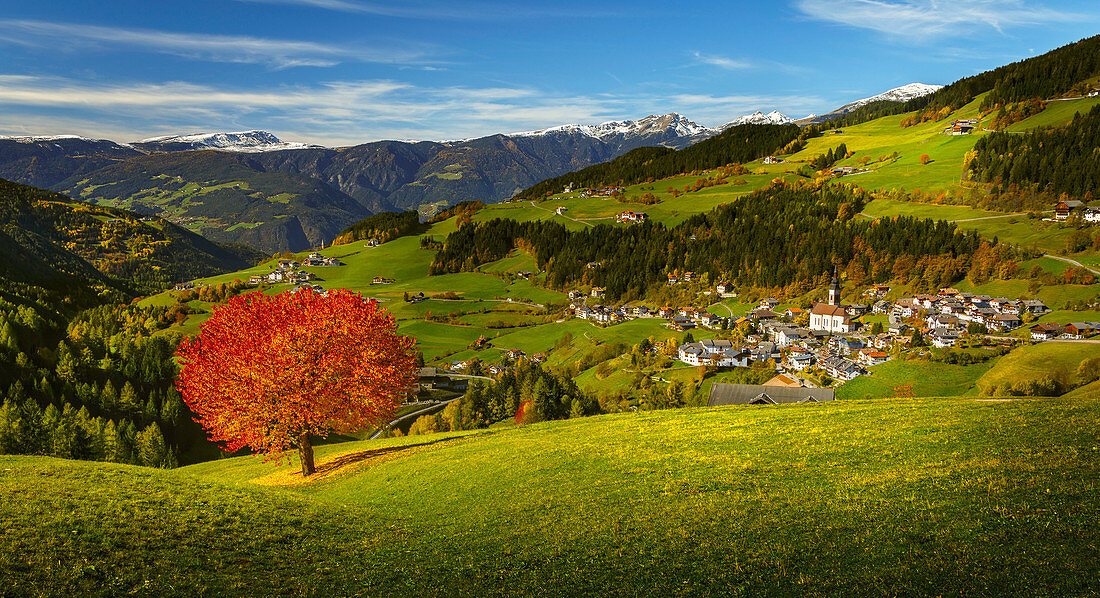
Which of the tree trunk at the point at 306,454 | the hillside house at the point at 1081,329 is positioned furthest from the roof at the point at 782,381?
the tree trunk at the point at 306,454

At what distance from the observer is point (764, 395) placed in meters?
84.6

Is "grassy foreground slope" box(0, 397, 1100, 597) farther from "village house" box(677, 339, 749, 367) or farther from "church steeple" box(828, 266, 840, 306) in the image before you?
"church steeple" box(828, 266, 840, 306)

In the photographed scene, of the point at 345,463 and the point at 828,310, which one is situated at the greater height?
the point at 345,463

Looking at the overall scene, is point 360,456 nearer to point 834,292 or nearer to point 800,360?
point 800,360

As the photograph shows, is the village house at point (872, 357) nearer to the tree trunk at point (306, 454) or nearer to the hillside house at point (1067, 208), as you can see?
the hillside house at point (1067, 208)

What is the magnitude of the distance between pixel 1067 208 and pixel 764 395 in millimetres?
158159

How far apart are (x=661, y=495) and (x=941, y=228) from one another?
646 ft

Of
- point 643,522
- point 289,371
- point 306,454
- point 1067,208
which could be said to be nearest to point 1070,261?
point 1067,208

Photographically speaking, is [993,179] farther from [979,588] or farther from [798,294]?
[979,588]

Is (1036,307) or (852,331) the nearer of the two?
(1036,307)

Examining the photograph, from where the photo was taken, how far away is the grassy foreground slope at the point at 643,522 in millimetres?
15625

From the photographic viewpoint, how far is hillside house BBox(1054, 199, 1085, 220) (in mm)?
168625

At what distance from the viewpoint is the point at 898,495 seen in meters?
20.7

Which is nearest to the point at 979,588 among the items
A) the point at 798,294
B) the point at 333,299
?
the point at 333,299
